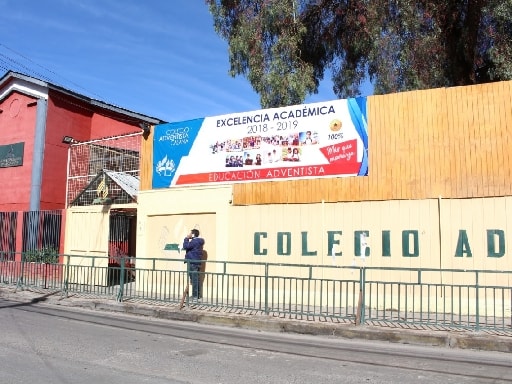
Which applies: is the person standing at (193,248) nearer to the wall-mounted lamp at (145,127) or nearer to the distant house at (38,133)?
the wall-mounted lamp at (145,127)

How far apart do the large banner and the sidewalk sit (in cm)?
393

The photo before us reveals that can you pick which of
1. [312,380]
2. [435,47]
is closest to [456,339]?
[312,380]

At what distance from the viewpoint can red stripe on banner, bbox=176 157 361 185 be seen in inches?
504

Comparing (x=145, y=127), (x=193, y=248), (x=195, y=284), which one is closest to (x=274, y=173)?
(x=193, y=248)

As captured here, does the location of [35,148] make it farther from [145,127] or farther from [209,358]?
[209,358]

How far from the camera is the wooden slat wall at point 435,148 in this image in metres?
11.4

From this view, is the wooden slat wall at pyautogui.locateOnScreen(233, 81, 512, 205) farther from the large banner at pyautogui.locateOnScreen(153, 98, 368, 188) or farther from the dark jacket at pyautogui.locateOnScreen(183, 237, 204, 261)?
the dark jacket at pyautogui.locateOnScreen(183, 237, 204, 261)

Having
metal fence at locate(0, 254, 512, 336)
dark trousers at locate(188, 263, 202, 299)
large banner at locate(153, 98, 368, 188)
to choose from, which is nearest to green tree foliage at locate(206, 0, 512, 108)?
large banner at locate(153, 98, 368, 188)

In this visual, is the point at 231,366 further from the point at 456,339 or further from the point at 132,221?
the point at 132,221

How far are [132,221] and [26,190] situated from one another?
16.1ft

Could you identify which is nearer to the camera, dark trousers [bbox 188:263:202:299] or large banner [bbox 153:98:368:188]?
dark trousers [bbox 188:263:202:299]

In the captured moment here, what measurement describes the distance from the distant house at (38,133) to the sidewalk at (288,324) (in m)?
6.90

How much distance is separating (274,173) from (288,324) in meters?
4.74

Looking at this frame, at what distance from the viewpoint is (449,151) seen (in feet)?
38.5
